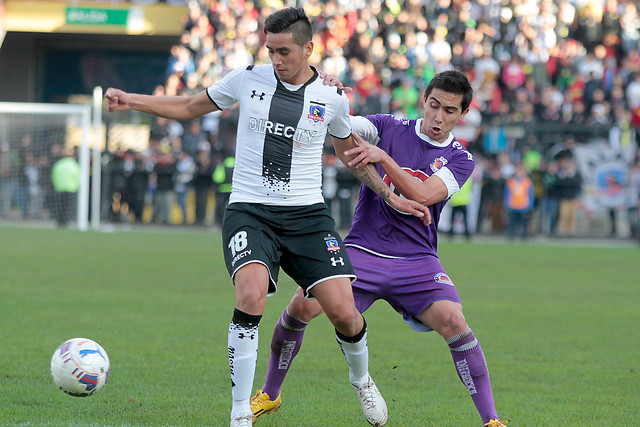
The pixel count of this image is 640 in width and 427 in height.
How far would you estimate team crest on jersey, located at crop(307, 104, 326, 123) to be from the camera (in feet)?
16.6

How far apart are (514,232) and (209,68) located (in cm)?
1021

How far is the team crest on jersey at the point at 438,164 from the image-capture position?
5.36 metres

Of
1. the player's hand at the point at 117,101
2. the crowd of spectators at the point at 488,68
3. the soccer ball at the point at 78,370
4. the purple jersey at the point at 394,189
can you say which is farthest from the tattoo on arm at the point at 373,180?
the crowd of spectators at the point at 488,68

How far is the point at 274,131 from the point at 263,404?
1.58 meters

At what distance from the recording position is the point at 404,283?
16.8 ft

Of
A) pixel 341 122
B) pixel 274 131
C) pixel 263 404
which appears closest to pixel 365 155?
pixel 341 122

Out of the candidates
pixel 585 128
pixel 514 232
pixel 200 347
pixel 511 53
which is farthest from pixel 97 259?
pixel 511 53

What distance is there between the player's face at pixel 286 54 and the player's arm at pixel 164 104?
0.46 meters

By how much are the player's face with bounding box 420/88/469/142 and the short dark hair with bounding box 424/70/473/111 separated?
0.02 meters

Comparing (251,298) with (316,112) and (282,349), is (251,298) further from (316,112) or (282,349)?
(316,112)

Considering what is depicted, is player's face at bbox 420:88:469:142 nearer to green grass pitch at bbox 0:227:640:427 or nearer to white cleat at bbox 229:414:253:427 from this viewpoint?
green grass pitch at bbox 0:227:640:427

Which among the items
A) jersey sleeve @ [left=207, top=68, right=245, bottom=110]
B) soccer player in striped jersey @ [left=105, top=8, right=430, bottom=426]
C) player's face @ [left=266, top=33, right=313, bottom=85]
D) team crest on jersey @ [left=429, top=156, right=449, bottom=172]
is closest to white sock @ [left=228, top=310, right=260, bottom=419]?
soccer player in striped jersey @ [left=105, top=8, right=430, bottom=426]

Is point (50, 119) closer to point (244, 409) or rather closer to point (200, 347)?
point (200, 347)

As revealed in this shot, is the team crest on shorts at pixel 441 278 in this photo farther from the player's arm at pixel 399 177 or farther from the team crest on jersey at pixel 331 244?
the team crest on jersey at pixel 331 244
